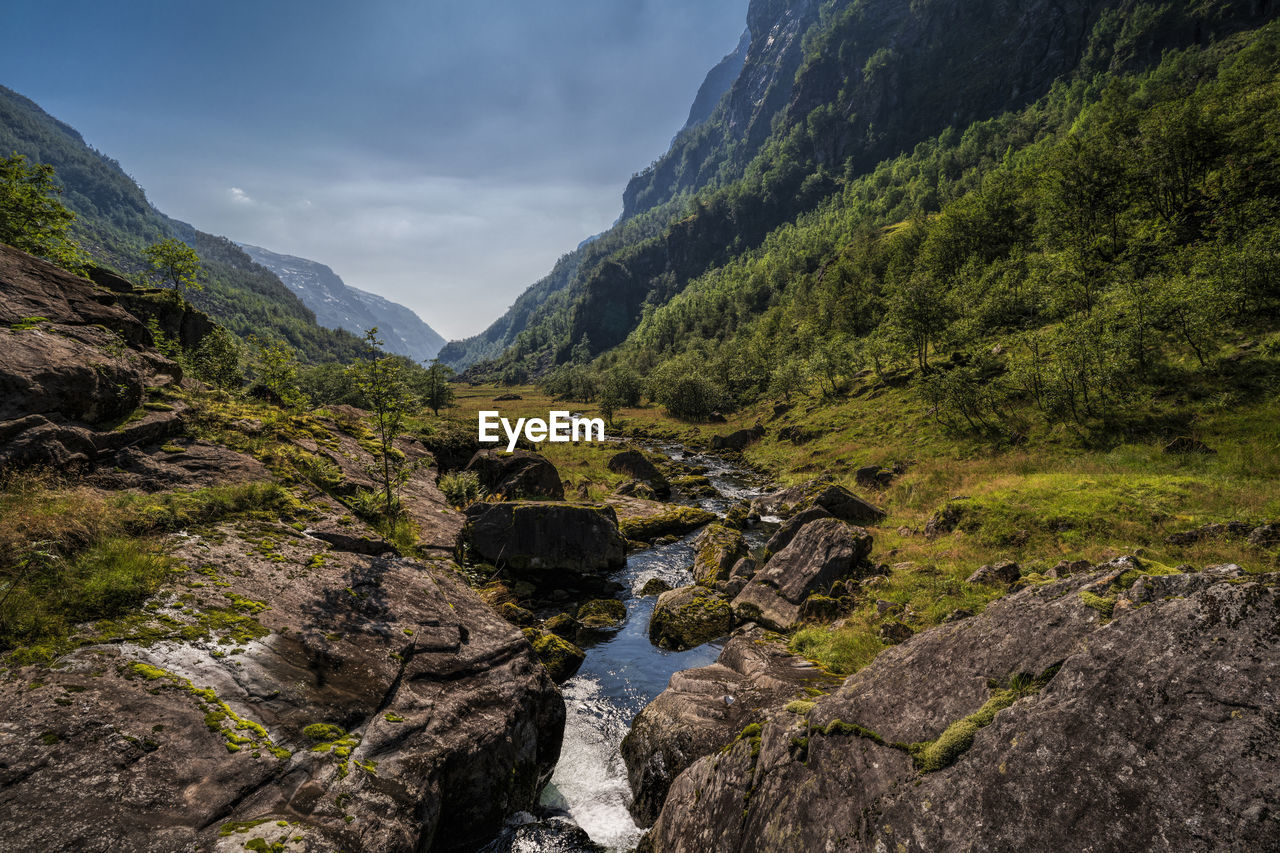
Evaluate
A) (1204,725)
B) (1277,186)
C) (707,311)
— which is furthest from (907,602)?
(707,311)

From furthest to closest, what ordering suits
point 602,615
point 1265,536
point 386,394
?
1. point 602,615
2. point 386,394
3. point 1265,536

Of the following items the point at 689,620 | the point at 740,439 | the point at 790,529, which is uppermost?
the point at 740,439

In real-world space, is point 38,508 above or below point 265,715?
above

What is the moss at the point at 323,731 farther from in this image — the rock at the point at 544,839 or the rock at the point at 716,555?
the rock at the point at 716,555

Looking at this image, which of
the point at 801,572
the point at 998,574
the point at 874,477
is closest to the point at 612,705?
the point at 801,572

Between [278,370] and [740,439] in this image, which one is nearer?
[278,370]

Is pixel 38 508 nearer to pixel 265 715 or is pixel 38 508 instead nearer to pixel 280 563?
pixel 280 563

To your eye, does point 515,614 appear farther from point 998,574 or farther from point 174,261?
point 174,261

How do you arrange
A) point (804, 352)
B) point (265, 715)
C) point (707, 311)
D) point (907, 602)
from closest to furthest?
point (265, 715) → point (907, 602) → point (804, 352) → point (707, 311)
